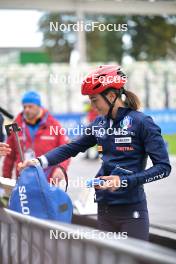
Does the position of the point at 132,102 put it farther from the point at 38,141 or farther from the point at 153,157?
the point at 38,141

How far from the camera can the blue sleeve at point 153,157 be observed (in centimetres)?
391

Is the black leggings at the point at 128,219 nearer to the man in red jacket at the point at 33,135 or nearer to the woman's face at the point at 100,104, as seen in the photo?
the woman's face at the point at 100,104

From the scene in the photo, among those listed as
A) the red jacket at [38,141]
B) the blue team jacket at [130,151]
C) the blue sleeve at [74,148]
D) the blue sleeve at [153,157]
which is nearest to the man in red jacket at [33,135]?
the red jacket at [38,141]

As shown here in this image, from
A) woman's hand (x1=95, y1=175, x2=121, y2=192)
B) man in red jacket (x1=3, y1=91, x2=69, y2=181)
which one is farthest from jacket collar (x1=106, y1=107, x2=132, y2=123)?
man in red jacket (x1=3, y1=91, x2=69, y2=181)

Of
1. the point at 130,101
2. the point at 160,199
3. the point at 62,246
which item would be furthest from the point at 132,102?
the point at 160,199

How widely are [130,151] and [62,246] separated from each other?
2.89 ft

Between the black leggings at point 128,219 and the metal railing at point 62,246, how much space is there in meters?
0.58

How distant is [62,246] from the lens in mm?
3439

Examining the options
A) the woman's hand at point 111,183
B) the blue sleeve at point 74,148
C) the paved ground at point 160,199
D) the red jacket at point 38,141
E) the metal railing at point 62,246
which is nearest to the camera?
the metal railing at point 62,246

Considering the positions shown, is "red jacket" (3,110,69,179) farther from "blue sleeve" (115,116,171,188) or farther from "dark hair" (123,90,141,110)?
"blue sleeve" (115,116,171,188)

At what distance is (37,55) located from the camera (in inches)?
1393

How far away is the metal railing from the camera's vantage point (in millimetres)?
2703

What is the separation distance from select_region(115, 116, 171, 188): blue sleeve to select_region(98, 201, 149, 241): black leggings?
279 millimetres

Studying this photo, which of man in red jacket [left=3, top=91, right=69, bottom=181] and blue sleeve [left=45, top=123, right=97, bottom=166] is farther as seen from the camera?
man in red jacket [left=3, top=91, right=69, bottom=181]
